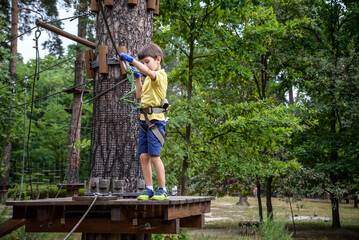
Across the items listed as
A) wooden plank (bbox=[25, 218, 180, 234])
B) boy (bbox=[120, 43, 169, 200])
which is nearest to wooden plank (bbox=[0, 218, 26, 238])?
wooden plank (bbox=[25, 218, 180, 234])

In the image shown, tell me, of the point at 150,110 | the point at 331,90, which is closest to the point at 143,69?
the point at 150,110

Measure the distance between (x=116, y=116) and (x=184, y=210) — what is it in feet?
4.63

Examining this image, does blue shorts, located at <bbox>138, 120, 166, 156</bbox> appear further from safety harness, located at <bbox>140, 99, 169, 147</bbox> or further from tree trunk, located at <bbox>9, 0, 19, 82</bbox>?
tree trunk, located at <bbox>9, 0, 19, 82</bbox>

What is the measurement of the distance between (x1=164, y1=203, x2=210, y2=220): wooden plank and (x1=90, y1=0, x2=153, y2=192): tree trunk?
2.46 feet

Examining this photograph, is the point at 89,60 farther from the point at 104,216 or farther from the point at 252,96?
the point at 252,96

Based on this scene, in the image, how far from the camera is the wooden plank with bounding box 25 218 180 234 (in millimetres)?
3723

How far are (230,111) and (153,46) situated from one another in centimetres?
584

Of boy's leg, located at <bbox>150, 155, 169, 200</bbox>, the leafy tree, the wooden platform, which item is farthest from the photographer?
the leafy tree

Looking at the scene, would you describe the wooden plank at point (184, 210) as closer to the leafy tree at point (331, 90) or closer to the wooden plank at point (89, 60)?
the wooden plank at point (89, 60)

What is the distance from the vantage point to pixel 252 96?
15398 mm

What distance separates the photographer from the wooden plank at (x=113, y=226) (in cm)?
372

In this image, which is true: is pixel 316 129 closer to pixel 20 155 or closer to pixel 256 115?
pixel 256 115

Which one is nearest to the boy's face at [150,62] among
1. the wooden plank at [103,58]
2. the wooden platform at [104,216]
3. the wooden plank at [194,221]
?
the wooden plank at [103,58]

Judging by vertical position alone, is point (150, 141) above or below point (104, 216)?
Answer: above
